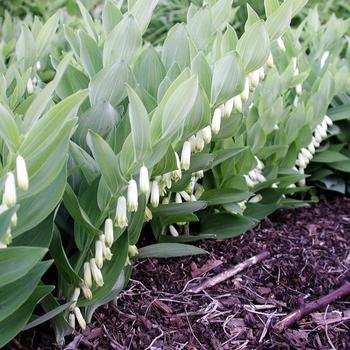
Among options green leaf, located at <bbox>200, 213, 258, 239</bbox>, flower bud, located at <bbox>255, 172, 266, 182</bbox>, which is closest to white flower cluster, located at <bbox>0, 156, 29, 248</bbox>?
green leaf, located at <bbox>200, 213, 258, 239</bbox>

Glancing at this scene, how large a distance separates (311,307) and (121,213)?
0.97 m

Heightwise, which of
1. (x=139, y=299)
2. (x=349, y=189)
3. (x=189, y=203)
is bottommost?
(x=349, y=189)

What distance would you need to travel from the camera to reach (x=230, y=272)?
2.48m

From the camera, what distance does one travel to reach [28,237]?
5.92ft

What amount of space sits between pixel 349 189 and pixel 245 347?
5.66ft

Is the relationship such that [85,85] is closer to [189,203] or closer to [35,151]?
[189,203]

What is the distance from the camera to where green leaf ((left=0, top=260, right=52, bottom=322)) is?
65.0 inches

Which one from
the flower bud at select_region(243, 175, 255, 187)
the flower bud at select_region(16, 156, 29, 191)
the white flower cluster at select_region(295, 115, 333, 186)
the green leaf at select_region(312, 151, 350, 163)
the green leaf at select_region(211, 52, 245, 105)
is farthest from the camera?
the green leaf at select_region(312, 151, 350, 163)

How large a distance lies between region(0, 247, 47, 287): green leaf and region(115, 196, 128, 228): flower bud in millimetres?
255

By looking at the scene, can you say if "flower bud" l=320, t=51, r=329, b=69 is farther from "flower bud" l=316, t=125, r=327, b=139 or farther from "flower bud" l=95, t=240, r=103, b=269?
"flower bud" l=95, t=240, r=103, b=269

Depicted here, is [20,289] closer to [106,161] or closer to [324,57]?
[106,161]

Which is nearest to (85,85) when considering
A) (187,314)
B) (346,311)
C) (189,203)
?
(189,203)

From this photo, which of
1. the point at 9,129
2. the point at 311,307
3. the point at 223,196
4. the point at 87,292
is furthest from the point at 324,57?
the point at 9,129

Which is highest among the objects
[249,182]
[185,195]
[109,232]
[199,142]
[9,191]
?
[9,191]
